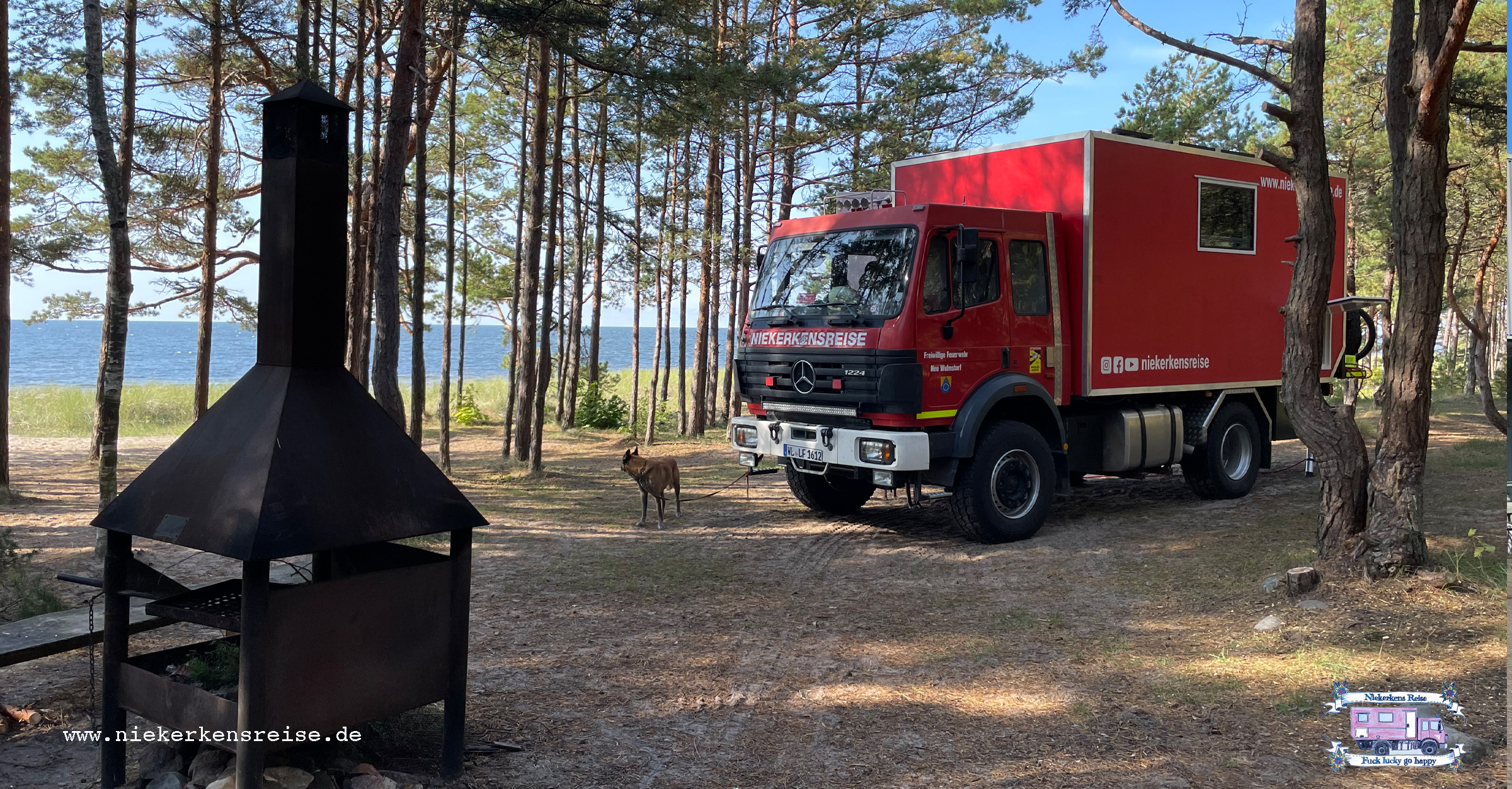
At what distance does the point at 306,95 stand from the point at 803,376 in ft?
18.8

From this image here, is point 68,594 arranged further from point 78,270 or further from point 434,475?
point 78,270

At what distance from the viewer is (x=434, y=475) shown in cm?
430

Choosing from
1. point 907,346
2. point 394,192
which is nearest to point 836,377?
point 907,346

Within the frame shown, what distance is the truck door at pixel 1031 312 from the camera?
930 cm

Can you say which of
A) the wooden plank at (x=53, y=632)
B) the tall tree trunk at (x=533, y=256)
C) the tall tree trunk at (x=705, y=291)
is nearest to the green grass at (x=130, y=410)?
the tall tree trunk at (x=705, y=291)

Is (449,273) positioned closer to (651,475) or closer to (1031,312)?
(651,475)

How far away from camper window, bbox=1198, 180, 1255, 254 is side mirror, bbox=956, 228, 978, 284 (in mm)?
3595

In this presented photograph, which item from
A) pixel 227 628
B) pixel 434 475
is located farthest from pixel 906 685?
pixel 227 628

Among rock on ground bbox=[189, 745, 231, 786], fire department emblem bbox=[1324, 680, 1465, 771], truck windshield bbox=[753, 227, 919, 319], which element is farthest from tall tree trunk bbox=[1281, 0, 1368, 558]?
rock on ground bbox=[189, 745, 231, 786]

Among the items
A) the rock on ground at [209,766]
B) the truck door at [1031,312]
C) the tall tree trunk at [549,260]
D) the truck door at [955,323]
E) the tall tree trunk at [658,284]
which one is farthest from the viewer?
the tall tree trunk at [658,284]

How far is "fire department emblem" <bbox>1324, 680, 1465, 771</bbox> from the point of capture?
4.31 meters

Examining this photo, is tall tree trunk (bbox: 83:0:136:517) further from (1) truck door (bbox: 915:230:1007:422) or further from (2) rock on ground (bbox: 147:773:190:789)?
(1) truck door (bbox: 915:230:1007:422)

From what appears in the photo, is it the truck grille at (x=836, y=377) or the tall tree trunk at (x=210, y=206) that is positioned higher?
the tall tree trunk at (x=210, y=206)

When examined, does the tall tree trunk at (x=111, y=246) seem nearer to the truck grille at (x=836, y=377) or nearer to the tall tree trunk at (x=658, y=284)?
the truck grille at (x=836, y=377)
